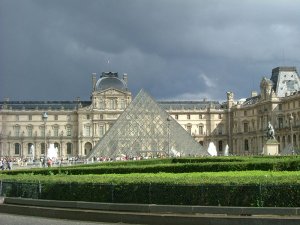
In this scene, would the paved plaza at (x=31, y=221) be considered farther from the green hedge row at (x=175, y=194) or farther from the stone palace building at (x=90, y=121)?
the stone palace building at (x=90, y=121)

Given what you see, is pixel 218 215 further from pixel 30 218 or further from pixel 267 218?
pixel 30 218

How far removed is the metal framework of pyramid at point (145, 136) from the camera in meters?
48.8

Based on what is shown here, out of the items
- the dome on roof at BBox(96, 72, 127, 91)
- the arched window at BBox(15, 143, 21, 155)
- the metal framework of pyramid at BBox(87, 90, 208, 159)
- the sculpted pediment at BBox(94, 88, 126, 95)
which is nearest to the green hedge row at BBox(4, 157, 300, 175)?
the metal framework of pyramid at BBox(87, 90, 208, 159)

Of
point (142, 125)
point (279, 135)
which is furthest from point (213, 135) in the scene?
point (142, 125)

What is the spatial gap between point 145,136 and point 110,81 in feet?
155

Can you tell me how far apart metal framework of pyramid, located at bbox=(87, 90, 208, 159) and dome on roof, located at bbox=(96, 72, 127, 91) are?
4356 centimetres

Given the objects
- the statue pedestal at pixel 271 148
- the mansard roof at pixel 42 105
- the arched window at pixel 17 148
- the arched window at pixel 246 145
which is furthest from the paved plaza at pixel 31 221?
the mansard roof at pixel 42 105

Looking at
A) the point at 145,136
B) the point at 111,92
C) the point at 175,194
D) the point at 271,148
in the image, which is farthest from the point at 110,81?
the point at 175,194

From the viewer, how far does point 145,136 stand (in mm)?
53812

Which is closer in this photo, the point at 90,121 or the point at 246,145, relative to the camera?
the point at 246,145

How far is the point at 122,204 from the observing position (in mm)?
12969

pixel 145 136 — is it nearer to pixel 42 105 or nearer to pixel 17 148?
pixel 17 148

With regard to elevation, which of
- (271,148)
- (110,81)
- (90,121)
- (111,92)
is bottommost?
(271,148)

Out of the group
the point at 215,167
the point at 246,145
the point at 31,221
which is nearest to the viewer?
the point at 31,221
